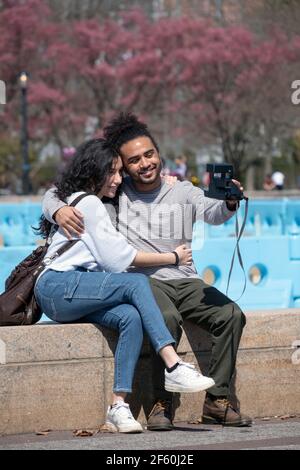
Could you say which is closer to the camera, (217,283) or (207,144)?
(217,283)

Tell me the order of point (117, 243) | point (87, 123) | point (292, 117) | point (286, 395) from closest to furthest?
point (117, 243), point (286, 395), point (292, 117), point (87, 123)

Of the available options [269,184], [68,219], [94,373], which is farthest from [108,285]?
[269,184]

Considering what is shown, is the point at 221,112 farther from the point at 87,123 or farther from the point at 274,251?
the point at 274,251

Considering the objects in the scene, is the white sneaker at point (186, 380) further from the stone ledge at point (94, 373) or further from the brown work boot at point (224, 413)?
the stone ledge at point (94, 373)

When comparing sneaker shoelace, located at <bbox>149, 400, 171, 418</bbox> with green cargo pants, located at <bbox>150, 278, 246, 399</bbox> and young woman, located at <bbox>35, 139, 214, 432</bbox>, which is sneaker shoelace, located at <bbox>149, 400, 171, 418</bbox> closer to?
green cargo pants, located at <bbox>150, 278, 246, 399</bbox>

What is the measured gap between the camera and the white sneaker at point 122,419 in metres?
6.48

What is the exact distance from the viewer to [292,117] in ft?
140

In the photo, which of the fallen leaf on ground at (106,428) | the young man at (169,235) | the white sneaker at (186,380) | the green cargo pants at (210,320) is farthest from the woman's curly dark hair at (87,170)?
the fallen leaf on ground at (106,428)

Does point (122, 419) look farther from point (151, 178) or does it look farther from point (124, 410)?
point (151, 178)

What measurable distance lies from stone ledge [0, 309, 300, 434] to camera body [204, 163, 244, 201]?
85 cm

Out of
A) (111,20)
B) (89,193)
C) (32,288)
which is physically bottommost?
(32,288)

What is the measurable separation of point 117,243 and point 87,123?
40.1 m

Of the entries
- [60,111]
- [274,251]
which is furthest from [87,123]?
[274,251]

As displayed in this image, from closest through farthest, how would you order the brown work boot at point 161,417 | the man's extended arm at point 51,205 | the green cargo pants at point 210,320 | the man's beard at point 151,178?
the brown work boot at point 161,417 < the green cargo pants at point 210,320 < the man's extended arm at point 51,205 < the man's beard at point 151,178
